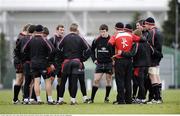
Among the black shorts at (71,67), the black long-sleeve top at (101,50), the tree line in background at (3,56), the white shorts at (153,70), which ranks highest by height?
the black long-sleeve top at (101,50)

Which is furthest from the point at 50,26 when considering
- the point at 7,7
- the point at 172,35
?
the point at 172,35

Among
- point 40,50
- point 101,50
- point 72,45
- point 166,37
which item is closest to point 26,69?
point 40,50

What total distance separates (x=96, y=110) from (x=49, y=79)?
4.40 meters

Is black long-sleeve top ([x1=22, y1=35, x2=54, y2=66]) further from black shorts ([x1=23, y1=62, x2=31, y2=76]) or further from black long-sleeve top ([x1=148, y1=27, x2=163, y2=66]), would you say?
black long-sleeve top ([x1=148, y1=27, x2=163, y2=66])

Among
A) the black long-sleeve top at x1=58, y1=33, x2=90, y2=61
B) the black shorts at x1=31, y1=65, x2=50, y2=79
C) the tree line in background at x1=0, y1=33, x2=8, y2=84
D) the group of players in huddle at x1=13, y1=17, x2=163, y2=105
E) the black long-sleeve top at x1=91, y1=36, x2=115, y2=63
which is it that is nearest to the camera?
the group of players in huddle at x1=13, y1=17, x2=163, y2=105

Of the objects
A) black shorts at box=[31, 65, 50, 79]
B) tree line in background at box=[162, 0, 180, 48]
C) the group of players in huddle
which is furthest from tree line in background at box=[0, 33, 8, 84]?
black shorts at box=[31, 65, 50, 79]

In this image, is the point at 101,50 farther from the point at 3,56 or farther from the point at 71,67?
the point at 3,56

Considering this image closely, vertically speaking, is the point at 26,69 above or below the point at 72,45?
below

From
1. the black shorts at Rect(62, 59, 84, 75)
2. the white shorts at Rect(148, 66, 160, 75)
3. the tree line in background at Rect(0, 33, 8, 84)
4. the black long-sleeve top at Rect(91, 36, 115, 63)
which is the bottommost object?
the tree line in background at Rect(0, 33, 8, 84)

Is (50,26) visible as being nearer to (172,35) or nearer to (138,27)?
(172,35)

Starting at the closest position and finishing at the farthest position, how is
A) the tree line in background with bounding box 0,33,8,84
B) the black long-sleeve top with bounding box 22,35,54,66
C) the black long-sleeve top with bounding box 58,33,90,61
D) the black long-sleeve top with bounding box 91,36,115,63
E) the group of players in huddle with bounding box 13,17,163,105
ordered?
the group of players in huddle with bounding box 13,17,163,105 → the black long-sleeve top with bounding box 58,33,90,61 → the black long-sleeve top with bounding box 22,35,54,66 → the black long-sleeve top with bounding box 91,36,115,63 → the tree line in background with bounding box 0,33,8,84

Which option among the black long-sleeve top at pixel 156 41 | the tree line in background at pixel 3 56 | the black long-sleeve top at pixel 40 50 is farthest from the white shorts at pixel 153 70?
the tree line in background at pixel 3 56

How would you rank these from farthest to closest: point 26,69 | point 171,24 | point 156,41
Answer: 1. point 171,24
2. point 26,69
3. point 156,41

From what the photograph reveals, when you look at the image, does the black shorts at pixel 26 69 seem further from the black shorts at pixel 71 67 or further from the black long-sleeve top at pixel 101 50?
the black long-sleeve top at pixel 101 50
